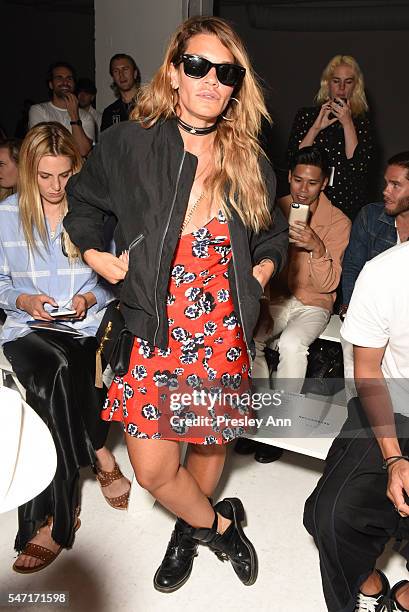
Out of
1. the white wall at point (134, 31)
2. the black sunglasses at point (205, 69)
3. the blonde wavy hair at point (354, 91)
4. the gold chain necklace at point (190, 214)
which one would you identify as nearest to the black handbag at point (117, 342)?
the gold chain necklace at point (190, 214)

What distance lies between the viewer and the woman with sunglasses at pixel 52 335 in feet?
7.35

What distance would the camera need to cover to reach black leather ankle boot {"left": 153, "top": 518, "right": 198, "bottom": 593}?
210 cm

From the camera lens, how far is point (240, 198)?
182 centimetres

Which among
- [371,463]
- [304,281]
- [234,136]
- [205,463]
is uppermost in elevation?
[234,136]

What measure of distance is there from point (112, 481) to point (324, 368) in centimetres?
95

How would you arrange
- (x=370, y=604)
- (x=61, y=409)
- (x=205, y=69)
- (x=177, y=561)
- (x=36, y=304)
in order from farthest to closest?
1. (x=36, y=304)
2. (x=61, y=409)
3. (x=177, y=561)
4. (x=370, y=604)
5. (x=205, y=69)

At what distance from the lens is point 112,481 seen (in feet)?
8.16

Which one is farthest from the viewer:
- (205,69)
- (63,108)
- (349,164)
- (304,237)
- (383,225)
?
(63,108)

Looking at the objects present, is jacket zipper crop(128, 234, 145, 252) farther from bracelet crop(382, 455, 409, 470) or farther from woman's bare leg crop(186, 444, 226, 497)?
bracelet crop(382, 455, 409, 470)

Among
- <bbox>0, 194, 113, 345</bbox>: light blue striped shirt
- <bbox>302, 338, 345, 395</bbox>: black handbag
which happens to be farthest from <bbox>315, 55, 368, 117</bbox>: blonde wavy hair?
<bbox>0, 194, 113, 345</bbox>: light blue striped shirt

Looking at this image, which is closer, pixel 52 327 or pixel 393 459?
pixel 393 459

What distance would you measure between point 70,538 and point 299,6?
18.6 feet

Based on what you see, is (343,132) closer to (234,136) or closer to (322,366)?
(322,366)

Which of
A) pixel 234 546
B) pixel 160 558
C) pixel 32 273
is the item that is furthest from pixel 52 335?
pixel 234 546
